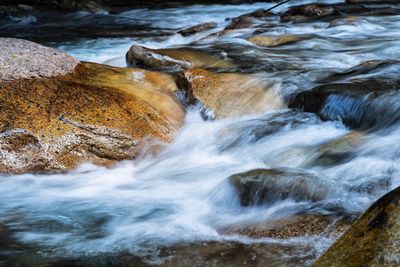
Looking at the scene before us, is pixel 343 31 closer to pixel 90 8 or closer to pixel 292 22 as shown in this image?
pixel 292 22

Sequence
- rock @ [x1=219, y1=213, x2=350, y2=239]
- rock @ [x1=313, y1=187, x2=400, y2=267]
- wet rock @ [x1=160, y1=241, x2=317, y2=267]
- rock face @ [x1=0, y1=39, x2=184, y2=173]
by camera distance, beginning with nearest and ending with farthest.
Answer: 1. rock @ [x1=313, y1=187, x2=400, y2=267]
2. wet rock @ [x1=160, y1=241, x2=317, y2=267]
3. rock @ [x1=219, y1=213, x2=350, y2=239]
4. rock face @ [x1=0, y1=39, x2=184, y2=173]

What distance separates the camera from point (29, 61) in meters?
7.46

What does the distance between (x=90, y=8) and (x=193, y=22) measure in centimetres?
496

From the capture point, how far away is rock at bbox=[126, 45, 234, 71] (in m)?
8.91

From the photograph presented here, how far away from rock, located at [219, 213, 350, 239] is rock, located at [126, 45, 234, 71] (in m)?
4.64

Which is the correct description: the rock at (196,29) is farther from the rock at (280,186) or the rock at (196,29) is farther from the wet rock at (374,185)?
the wet rock at (374,185)

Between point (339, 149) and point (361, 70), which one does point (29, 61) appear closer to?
point (339, 149)

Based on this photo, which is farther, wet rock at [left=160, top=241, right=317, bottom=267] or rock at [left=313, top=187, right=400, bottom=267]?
wet rock at [left=160, top=241, right=317, bottom=267]

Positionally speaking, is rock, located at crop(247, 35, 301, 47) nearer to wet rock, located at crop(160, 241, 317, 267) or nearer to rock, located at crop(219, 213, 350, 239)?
rock, located at crop(219, 213, 350, 239)

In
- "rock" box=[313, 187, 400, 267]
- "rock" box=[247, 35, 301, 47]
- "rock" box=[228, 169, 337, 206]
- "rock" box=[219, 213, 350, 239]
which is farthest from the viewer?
"rock" box=[247, 35, 301, 47]

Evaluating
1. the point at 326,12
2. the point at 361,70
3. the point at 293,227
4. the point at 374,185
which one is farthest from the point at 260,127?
A: the point at 326,12

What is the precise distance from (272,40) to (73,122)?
5.95 meters

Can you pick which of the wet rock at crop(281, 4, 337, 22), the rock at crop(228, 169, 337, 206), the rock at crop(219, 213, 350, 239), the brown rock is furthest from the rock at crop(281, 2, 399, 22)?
the rock at crop(219, 213, 350, 239)

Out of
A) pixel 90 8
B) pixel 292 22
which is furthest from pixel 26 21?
pixel 292 22
